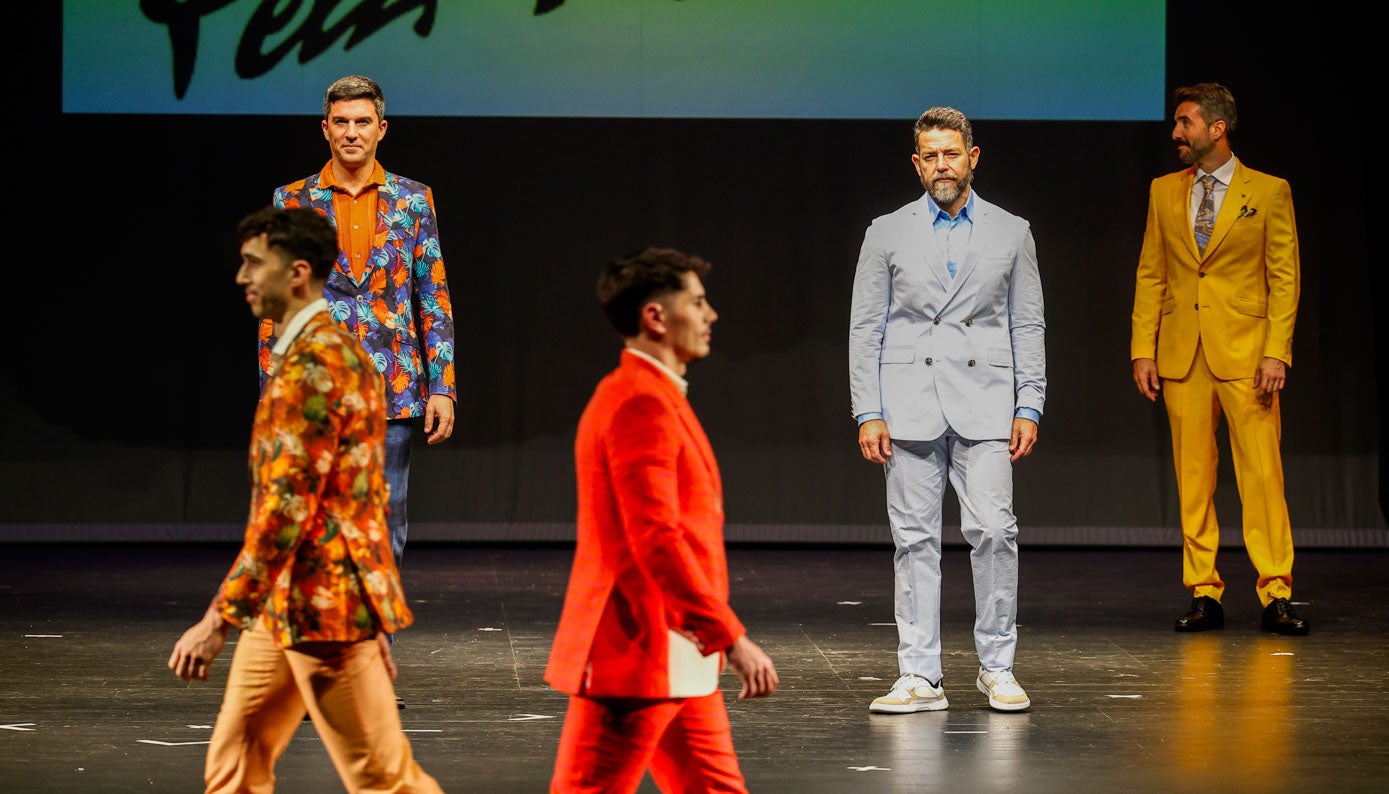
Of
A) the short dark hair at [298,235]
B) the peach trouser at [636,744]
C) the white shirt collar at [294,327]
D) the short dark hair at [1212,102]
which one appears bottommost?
the peach trouser at [636,744]

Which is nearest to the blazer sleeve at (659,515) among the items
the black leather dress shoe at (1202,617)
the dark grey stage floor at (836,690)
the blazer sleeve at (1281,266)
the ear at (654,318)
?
the ear at (654,318)

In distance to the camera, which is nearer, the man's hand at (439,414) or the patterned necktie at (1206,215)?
the man's hand at (439,414)

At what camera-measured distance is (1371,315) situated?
302 inches

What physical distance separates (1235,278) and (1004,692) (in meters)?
1.92

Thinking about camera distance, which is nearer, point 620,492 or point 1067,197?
point 620,492

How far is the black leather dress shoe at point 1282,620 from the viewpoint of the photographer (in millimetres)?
5207

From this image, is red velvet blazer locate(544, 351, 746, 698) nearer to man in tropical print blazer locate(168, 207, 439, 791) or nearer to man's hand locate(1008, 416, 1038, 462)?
man in tropical print blazer locate(168, 207, 439, 791)

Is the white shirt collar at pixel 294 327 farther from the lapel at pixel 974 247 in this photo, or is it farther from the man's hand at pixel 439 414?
the lapel at pixel 974 247

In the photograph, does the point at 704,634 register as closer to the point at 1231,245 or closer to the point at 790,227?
the point at 1231,245

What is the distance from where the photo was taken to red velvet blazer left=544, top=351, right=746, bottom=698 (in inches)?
88.9

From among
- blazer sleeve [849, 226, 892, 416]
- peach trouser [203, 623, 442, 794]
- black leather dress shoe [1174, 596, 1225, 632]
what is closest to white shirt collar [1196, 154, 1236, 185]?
black leather dress shoe [1174, 596, 1225, 632]

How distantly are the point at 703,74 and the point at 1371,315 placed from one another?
3.00m

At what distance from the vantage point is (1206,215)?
5391 mm

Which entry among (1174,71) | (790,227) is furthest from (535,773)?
(1174,71)
